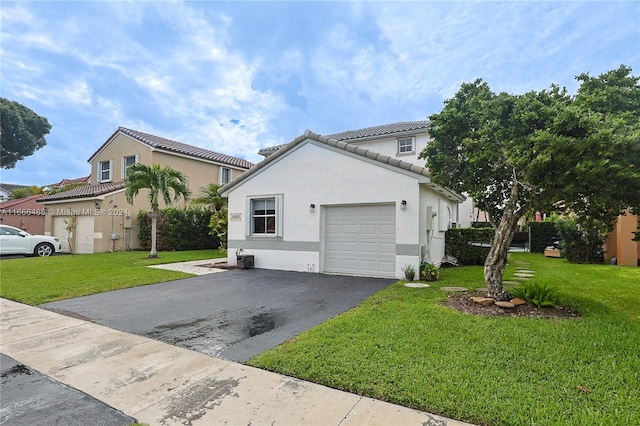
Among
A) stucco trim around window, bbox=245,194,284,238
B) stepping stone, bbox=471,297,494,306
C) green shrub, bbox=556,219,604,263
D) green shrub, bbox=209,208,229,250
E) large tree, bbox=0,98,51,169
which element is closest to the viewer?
stepping stone, bbox=471,297,494,306

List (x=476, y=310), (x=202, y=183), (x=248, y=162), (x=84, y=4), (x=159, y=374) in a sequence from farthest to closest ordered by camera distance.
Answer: (x=248, y=162) < (x=202, y=183) < (x=84, y=4) < (x=476, y=310) < (x=159, y=374)

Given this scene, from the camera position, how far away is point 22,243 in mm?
15672

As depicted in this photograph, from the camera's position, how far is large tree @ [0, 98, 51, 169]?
28781mm

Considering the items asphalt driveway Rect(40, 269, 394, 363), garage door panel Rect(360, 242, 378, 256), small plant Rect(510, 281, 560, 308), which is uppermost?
garage door panel Rect(360, 242, 378, 256)

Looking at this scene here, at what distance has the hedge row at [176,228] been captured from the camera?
18.9 m

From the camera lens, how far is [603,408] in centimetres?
267

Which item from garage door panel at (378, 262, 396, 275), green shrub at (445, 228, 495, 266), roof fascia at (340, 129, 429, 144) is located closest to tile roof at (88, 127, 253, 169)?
roof fascia at (340, 129, 429, 144)

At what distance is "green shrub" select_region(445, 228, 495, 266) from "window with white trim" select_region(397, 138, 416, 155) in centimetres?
814

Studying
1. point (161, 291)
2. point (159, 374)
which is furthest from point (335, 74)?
point (159, 374)

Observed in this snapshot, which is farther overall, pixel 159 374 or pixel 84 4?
pixel 84 4

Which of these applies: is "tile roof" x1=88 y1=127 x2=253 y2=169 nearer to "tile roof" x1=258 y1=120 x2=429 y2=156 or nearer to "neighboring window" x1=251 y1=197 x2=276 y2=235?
"tile roof" x1=258 y1=120 x2=429 y2=156

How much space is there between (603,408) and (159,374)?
4.21 m

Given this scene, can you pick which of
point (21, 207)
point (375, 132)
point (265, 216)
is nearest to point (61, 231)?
point (21, 207)

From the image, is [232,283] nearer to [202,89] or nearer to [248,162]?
[202,89]
